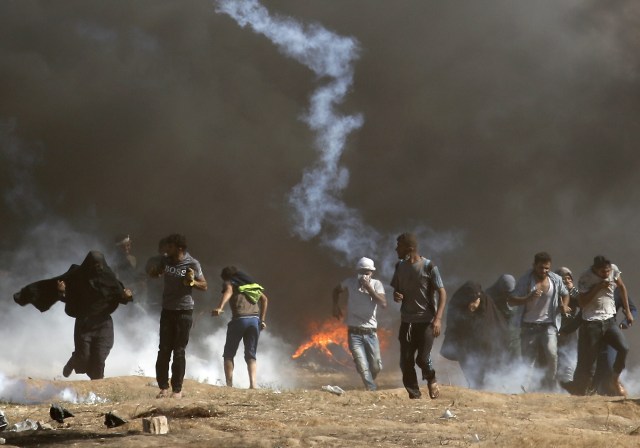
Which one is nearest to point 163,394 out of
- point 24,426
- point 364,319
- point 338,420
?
point 24,426

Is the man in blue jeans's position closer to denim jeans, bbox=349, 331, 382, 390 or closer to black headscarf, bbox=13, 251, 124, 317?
denim jeans, bbox=349, 331, 382, 390

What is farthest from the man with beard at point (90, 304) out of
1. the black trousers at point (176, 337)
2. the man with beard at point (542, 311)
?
the man with beard at point (542, 311)

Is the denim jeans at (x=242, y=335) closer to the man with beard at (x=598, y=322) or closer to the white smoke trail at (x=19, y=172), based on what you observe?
the man with beard at (x=598, y=322)

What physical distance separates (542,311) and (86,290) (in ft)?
19.0

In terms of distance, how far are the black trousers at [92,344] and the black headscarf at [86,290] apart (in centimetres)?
11

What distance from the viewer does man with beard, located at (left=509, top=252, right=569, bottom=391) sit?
12656mm

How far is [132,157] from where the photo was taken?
25.7m

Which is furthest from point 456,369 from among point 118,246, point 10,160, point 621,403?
point 10,160

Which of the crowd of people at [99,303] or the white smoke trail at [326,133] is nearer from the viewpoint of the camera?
the crowd of people at [99,303]

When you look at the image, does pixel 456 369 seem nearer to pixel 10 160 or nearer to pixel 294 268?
pixel 294 268

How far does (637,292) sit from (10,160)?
15603mm

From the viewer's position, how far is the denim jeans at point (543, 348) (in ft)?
41.8

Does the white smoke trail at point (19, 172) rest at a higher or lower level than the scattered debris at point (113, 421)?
higher

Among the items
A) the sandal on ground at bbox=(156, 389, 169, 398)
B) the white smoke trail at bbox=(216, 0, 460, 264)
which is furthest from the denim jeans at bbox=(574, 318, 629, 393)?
the white smoke trail at bbox=(216, 0, 460, 264)
